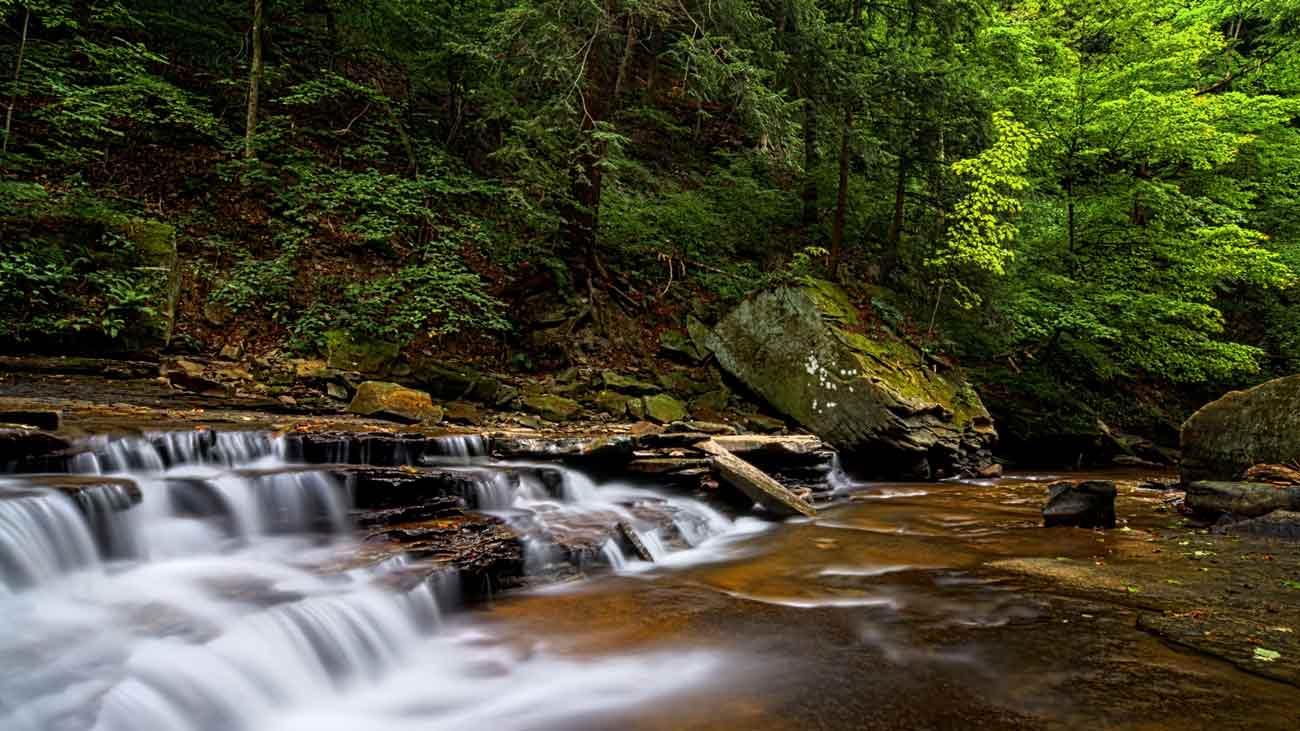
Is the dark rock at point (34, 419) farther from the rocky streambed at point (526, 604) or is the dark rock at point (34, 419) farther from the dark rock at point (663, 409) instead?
the dark rock at point (663, 409)

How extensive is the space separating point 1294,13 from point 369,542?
2290 centimetres

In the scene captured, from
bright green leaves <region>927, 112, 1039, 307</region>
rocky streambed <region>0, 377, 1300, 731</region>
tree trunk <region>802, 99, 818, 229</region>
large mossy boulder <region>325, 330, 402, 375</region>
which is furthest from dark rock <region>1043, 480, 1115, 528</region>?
large mossy boulder <region>325, 330, 402, 375</region>

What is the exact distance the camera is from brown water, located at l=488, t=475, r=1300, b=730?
2695 millimetres

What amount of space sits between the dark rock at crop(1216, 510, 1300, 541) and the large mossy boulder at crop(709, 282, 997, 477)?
3.88 m

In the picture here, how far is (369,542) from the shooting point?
453 cm

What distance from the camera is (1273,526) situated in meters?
5.75

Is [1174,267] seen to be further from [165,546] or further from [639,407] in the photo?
[165,546]

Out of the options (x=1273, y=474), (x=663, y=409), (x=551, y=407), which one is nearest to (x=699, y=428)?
(x=663, y=409)

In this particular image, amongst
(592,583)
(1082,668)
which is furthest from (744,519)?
(1082,668)

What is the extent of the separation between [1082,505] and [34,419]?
29.4ft

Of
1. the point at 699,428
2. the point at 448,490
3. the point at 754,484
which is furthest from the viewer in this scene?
the point at 699,428

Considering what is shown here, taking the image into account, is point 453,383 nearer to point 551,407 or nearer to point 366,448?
point 551,407

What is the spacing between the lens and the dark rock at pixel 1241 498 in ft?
19.9

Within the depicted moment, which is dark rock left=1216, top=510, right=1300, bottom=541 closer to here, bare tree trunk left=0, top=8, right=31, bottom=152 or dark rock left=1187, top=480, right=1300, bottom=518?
dark rock left=1187, top=480, right=1300, bottom=518
